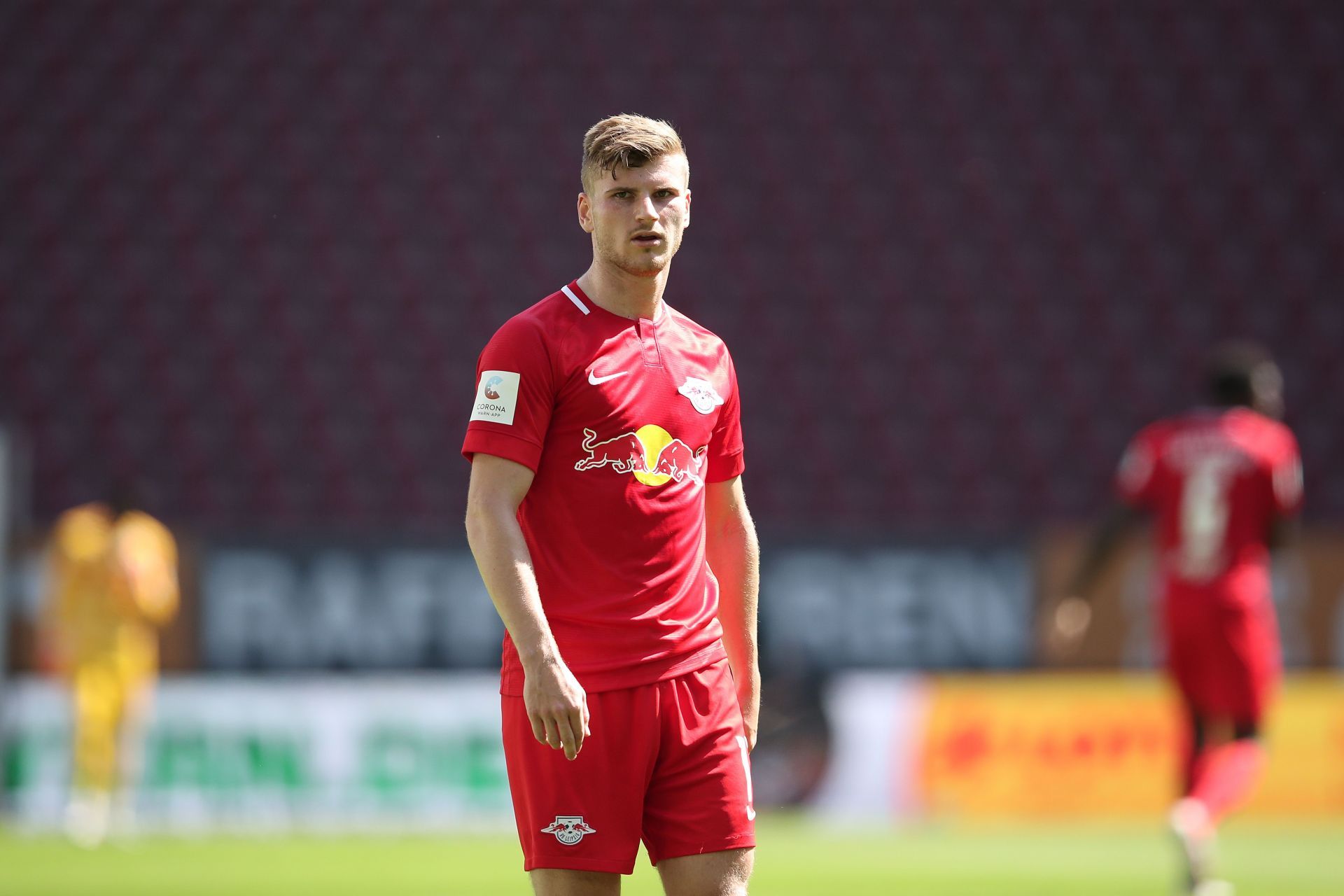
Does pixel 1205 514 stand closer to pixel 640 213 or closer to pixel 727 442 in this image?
pixel 727 442

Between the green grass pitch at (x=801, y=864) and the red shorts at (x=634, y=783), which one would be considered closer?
the red shorts at (x=634, y=783)

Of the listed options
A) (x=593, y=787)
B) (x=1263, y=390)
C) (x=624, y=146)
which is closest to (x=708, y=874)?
(x=593, y=787)

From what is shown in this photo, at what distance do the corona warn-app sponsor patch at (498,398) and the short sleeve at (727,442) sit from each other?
1.58 ft

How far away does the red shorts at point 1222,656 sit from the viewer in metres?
7.09

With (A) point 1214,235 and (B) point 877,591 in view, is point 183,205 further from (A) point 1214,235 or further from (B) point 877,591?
(A) point 1214,235

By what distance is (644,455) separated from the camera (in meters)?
3.34

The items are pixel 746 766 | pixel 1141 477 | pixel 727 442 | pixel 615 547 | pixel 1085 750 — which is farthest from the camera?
pixel 1085 750

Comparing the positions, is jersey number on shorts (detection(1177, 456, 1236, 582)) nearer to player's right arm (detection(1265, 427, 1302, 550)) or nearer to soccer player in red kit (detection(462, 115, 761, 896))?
player's right arm (detection(1265, 427, 1302, 550))

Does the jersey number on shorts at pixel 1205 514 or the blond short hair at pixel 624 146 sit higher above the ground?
the blond short hair at pixel 624 146

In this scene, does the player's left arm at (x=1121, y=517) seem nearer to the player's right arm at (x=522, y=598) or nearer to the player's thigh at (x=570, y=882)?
the player's thigh at (x=570, y=882)

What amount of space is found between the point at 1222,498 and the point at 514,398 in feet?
15.1

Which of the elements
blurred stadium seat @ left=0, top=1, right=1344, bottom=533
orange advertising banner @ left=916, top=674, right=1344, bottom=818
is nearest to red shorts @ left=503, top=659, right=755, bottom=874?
orange advertising banner @ left=916, top=674, right=1344, bottom=818

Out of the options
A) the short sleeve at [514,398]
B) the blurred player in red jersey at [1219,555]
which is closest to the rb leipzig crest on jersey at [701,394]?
the short sleeve at [514,398]

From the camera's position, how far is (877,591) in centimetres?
1176
